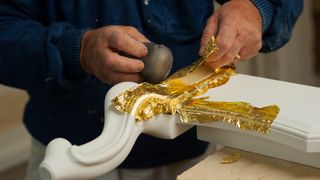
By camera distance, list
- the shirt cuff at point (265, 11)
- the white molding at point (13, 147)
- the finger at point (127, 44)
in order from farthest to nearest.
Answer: the white molding at point (13, 147)
the shirt cuff at point (265, 11)
the finger at point (127, 44)

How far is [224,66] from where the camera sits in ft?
2.01

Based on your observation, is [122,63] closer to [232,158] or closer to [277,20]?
[232,158]

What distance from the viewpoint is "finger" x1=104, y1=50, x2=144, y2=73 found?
1.80 feet

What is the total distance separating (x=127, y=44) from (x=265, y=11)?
0.71ft

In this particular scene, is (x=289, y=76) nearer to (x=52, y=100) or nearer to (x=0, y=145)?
(x=0, y=145)

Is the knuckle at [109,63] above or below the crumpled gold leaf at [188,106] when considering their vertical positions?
above

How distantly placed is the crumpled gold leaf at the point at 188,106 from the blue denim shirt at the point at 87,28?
14cm

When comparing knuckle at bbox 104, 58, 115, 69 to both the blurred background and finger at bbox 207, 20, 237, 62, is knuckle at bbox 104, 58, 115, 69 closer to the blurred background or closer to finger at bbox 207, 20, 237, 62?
finger at bbox 207, 20, 237, 62

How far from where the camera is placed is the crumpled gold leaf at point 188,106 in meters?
0.50

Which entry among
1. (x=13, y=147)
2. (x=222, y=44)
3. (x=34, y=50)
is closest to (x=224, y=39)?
(x=222, y=44)

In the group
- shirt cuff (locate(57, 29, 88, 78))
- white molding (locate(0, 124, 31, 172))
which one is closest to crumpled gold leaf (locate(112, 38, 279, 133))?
shirt cuff (locate(57, 29, 88, 78))

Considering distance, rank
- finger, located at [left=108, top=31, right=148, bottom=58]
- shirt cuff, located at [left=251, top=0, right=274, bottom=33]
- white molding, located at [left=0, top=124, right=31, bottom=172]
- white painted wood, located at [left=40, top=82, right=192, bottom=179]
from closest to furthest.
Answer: white painted wood, located at [left=40, top=82, right=192, bottom=179], finger, located at [left=108, top=31, right=148, bottom=58], shirt cuff, located at [left=251, top=0, right=274, bottom=33], white molding, located at [left=0, top=124, right=31, bottom=172]

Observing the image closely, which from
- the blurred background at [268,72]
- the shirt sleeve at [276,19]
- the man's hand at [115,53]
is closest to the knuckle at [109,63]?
the man's hand at [115,53]

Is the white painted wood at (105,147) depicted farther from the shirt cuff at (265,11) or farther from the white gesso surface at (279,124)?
the shirt cuff at (265,11)
